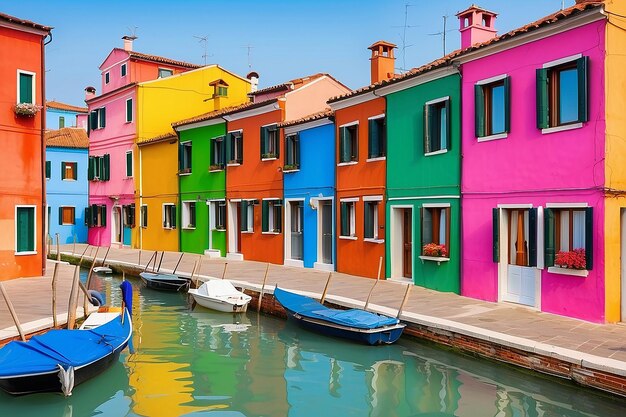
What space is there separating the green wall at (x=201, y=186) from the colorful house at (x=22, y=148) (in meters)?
8.09

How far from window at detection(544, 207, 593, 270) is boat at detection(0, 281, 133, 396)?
Result: 809 cm

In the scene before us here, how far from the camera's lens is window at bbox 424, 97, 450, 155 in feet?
47.7

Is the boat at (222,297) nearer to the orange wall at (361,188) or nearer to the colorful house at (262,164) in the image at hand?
the orange wall at (361,188)

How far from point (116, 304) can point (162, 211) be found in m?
12.0

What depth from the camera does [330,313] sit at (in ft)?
39.4

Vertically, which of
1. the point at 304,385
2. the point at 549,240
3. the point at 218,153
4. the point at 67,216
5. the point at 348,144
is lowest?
the point at 304,385

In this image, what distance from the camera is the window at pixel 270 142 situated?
2148 cm

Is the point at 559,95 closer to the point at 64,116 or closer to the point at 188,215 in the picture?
the point at 188,215

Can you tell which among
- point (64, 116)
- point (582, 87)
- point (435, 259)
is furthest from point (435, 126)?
point (64, 116)

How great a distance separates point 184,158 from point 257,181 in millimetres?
5848

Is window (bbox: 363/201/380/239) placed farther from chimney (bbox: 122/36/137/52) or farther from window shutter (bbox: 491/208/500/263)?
chimney (bbox: 122/36/137/52)

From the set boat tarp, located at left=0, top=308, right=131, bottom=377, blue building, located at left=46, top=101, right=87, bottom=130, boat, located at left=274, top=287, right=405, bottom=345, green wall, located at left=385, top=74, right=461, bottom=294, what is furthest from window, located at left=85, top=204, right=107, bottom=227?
boat tarp, located at left=0, top=308, right=131, bottom=377

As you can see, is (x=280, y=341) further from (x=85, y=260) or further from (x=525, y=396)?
(x=85, y=260)

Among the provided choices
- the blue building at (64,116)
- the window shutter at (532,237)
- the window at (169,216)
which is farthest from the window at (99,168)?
the window shutter at (532,237)
